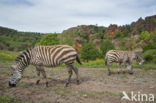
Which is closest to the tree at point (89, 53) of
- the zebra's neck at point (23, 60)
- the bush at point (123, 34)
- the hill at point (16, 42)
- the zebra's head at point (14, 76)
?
the zebra's neck at point (23, 60)

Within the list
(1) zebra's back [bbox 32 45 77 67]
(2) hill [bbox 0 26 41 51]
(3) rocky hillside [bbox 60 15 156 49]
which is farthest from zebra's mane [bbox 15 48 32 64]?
(3) rocky hillside [bbox 60 15 156 49]

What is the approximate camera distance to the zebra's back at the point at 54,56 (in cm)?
707

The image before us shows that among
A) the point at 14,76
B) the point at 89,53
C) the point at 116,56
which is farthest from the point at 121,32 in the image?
the point at 14,76

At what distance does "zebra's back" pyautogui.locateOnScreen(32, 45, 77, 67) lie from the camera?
23.2ft

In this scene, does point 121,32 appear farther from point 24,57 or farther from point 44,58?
point 24,57

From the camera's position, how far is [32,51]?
719cm

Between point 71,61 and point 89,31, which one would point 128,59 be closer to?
point 71,61

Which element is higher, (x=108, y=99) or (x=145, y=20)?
(x=145, y=20)

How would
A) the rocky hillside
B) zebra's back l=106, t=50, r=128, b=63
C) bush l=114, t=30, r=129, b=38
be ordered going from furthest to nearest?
1. bush l=114, t=30, r=129, b=38
2. the rocky hillside
3. zebra's back l=106, t=50, r=128, b=63

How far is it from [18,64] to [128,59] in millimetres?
9720

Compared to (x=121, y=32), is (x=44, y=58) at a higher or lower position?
lower

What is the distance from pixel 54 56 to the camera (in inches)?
282

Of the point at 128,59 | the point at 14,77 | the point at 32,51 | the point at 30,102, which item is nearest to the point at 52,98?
the point at 30,102

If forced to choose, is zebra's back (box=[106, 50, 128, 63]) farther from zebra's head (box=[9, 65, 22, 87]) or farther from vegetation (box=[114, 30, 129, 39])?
vegetation (box=[114, 30, 129, 39])
